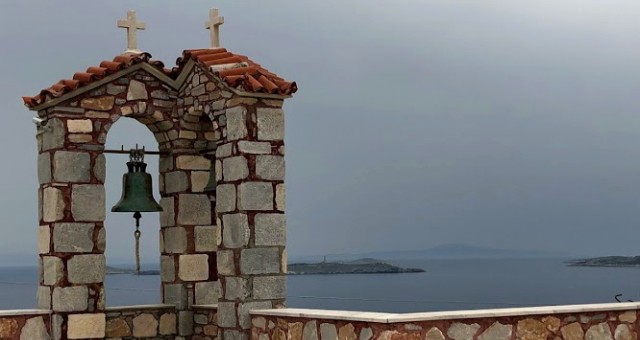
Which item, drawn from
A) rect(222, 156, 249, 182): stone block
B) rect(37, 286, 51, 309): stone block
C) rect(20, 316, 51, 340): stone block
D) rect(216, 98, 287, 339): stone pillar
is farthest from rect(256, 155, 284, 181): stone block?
rect(20, 316, 51, 340): stone block

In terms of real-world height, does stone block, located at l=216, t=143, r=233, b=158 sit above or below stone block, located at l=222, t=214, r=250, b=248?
above

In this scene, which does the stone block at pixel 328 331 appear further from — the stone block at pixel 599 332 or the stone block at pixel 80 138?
the stone block at pixel 80 138

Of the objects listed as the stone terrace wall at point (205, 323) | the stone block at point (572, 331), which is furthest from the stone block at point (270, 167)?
the stone block at point (572, 331)

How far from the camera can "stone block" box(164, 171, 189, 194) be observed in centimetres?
1216

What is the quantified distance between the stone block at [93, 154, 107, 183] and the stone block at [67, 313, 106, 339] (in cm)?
136

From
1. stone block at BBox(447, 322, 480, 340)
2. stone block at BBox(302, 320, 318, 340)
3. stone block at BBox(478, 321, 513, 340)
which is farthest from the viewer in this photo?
stone block at BBox(302, 320, 318, 340)

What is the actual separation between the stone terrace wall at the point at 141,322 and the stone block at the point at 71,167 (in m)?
1.39

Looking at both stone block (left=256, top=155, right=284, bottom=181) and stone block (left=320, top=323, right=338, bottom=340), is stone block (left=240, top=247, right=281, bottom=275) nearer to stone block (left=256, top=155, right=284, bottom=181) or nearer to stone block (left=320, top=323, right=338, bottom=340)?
stone block (left=256, top=155, right=284, bottom=181)

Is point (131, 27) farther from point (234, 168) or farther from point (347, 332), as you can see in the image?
point (347, 332)

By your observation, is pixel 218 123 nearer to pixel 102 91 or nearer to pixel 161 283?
pixel 102 91

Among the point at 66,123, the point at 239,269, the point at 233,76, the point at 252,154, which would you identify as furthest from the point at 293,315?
the point at 66,123

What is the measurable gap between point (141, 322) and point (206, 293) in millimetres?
742

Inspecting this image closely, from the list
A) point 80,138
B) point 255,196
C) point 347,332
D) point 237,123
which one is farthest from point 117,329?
point 347,332

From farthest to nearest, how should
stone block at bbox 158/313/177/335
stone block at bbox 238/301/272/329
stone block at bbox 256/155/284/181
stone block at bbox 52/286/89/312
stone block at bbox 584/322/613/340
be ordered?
stone block at bbox 158/313/177/335
stone block at bbox 52/286/89/312
stone block at bbox 256/155/284/181
stone block at bbox 238/301/272/329
stone block at bbox 584/322/613/340
